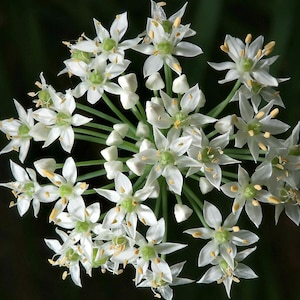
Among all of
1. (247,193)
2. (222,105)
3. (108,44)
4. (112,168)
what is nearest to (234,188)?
(247,193)

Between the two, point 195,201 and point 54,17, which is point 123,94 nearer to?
point 195,201

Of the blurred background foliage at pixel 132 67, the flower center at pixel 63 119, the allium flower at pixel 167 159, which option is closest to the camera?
the allium flower at pixel 167 159

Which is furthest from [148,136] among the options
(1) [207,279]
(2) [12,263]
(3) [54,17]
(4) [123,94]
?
(2) [12,263]

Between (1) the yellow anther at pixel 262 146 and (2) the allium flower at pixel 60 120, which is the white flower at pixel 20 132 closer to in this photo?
(2) the allium flower at pixel 60 120

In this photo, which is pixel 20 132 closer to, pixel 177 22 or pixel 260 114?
pixel 177 22

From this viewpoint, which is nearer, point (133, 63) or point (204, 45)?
point (204, 45)

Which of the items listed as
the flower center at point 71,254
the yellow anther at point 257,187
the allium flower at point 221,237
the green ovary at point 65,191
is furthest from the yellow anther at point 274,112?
the flower center at point 71,254
